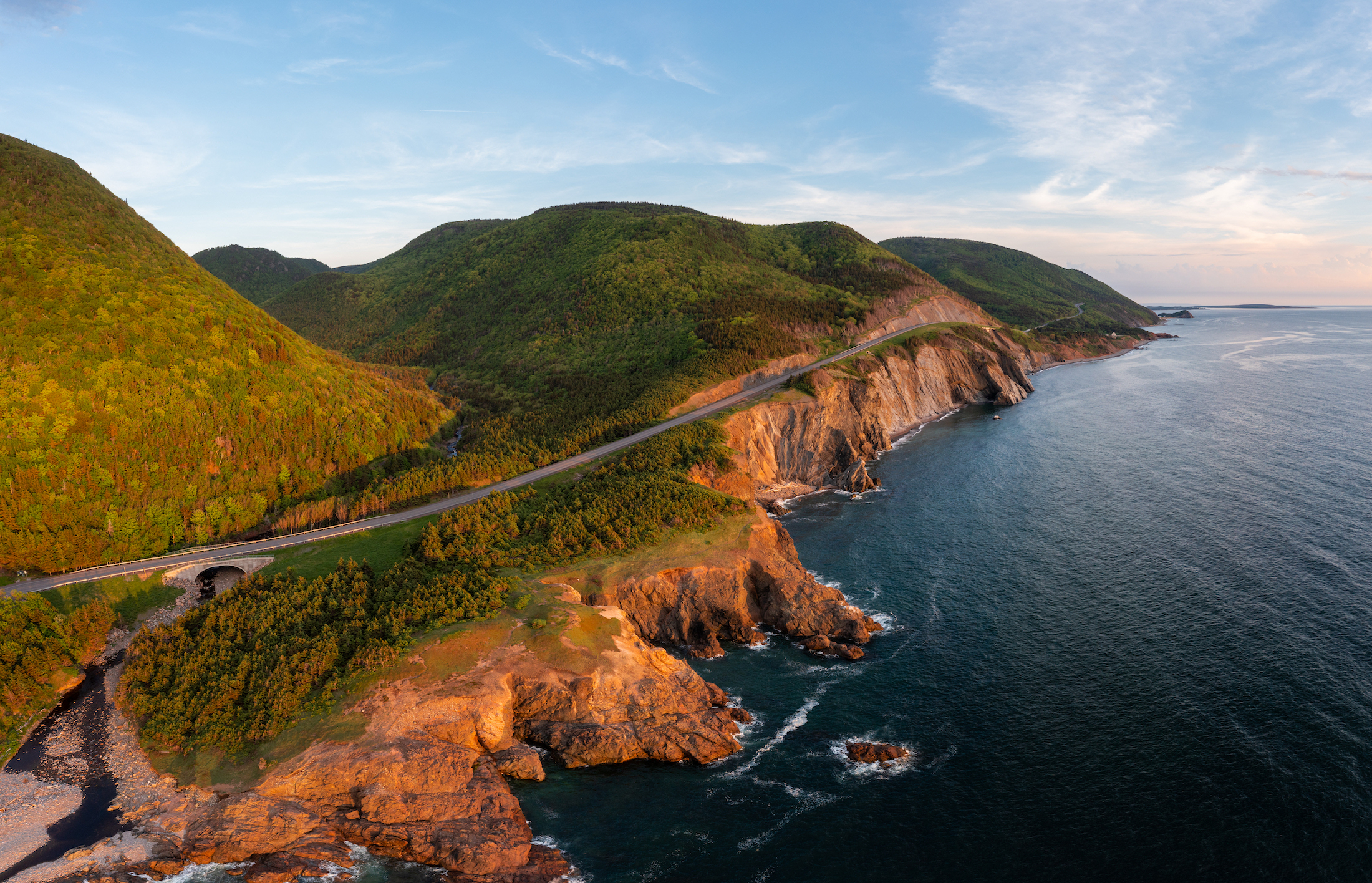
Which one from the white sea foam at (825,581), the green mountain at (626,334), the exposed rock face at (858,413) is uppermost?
the green mountain at (626,334)

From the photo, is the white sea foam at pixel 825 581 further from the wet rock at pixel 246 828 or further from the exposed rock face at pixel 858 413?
the wet rock at pixel 246 828

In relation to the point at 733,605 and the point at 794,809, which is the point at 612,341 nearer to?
the point at 733,605

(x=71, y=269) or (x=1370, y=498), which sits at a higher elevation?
(x=71, y=269)

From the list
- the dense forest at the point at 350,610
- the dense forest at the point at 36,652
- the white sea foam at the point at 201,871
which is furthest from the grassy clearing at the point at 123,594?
the white sea foam at the point at 201,871

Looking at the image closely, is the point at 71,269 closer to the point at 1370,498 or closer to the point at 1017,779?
the point at 1017,779

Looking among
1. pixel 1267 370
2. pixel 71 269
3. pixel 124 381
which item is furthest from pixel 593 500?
pixel 1267 370

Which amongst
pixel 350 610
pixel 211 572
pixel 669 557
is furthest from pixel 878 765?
pixel 211 572
